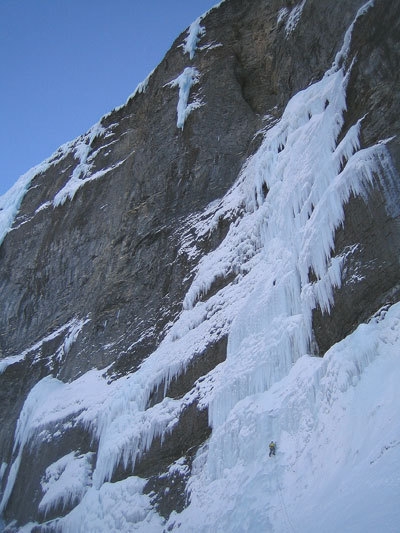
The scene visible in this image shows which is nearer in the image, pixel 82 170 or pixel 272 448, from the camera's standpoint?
pixel 272 448

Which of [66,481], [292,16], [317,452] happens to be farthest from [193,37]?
[317,452]

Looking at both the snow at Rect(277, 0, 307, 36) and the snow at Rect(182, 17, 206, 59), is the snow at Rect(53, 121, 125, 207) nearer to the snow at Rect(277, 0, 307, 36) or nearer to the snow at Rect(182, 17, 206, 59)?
the snow at Rect(182, 17, 206, 59)

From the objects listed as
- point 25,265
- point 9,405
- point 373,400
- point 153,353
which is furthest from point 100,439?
point 25,265

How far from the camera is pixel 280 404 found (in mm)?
10453

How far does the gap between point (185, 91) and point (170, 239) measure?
6796 millimetres

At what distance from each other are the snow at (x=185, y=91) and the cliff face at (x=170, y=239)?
0.09 m

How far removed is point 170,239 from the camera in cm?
1909

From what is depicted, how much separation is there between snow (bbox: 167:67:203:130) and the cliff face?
88mm

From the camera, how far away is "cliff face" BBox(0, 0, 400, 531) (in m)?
11.0

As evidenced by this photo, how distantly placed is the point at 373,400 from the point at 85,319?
14.6 m

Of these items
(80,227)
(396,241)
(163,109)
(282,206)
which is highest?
(163,109)

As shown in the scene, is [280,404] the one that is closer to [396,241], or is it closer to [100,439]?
[396,241]

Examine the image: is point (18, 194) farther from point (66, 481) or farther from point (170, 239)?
point (66, 481)

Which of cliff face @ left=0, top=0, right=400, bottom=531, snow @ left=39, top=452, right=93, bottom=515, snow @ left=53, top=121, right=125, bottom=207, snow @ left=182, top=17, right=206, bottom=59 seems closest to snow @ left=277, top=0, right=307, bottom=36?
cliff face @ left=0, top=0, right=400, bottom=531
